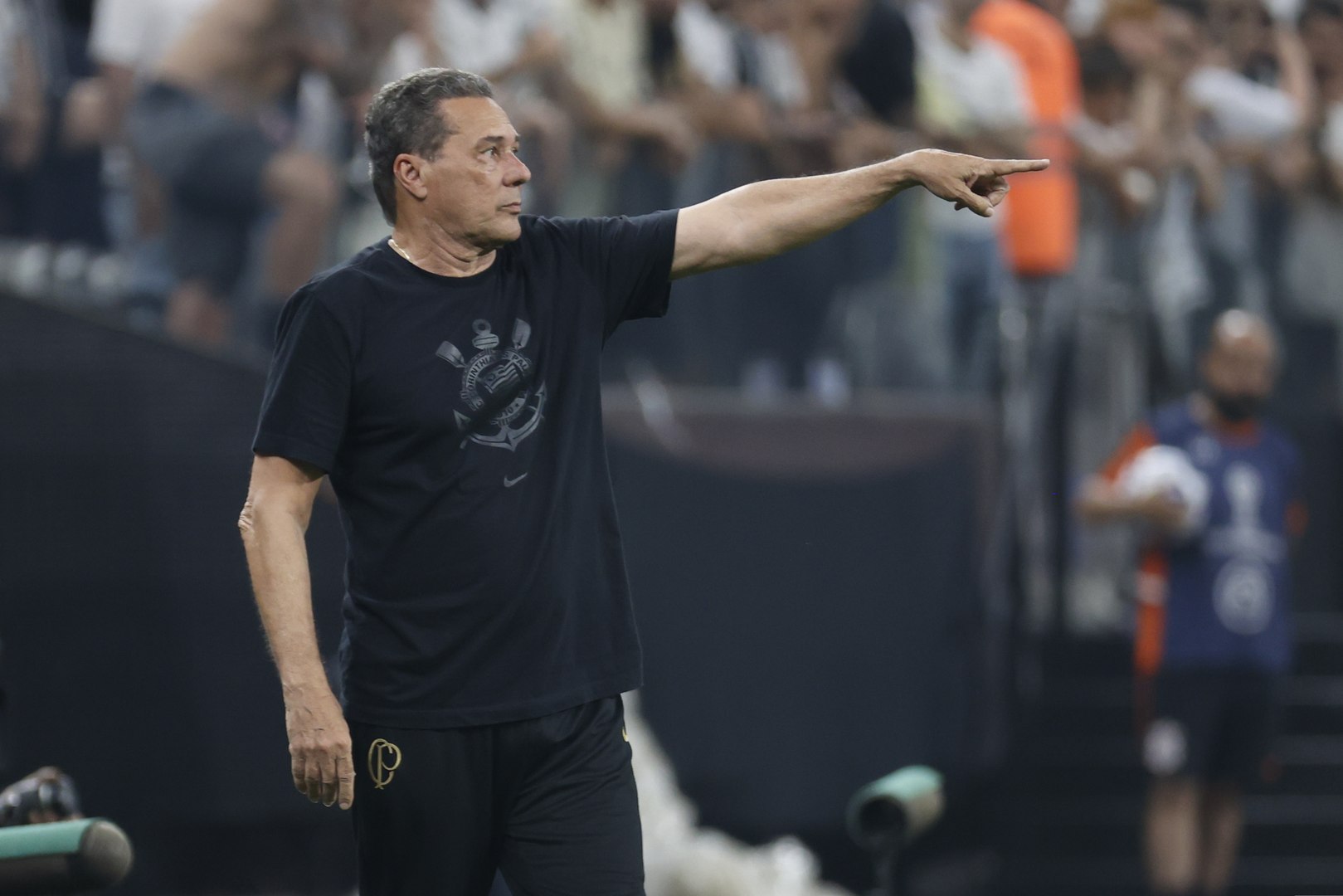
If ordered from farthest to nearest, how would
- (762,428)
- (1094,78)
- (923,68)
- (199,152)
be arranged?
1. (1094,78)
2. (923,68)
3. (762,428)
4. (199,152)

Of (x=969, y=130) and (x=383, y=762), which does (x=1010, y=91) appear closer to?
(x=969, y=130)

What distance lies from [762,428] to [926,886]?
219 centimetres

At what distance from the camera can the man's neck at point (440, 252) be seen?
3.60m

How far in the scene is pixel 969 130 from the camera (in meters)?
8.88

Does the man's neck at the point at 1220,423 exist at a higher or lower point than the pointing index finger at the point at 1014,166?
lower

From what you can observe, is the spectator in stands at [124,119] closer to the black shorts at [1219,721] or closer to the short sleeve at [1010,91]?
the short sleeve at [1010,91]

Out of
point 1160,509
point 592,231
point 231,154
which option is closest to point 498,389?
point 592,231

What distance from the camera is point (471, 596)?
138 inches

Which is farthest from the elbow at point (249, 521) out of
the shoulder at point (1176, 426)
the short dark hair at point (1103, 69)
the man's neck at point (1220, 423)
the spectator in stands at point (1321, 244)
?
the spectator in stands at point (1321, 244)

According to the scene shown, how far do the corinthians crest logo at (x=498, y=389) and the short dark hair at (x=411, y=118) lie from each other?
1.05ft

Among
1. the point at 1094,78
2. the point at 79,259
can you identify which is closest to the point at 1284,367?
the point at 1094,78

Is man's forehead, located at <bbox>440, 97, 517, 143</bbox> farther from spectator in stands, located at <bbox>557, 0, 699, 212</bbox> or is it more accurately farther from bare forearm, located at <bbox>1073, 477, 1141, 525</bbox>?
bare forearm, located at <bbox>1073, 477, 1141, 525</bbox>

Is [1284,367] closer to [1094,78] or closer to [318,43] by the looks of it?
[1094,78]

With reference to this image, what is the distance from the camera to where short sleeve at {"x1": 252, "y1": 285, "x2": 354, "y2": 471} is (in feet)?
11.2
